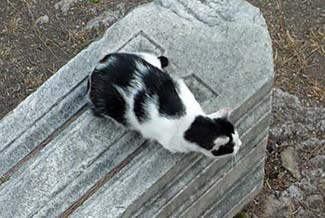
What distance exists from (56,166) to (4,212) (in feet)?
0.93

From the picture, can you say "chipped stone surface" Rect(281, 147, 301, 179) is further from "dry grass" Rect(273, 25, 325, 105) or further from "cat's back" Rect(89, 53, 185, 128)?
"cat's back" Rect(89, 53, 185, 128)

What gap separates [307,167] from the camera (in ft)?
13.7

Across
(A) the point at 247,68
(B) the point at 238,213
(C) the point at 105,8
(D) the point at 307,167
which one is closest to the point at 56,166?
(A) the point at 247,68

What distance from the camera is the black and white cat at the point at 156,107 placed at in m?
3.18

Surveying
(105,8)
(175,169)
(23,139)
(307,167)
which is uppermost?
(23,139)

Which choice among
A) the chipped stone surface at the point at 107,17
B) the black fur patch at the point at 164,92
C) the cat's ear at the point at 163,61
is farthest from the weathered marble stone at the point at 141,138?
the chipped stone surface at the point at 107,17

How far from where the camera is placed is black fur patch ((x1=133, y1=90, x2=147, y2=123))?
10.7 feet

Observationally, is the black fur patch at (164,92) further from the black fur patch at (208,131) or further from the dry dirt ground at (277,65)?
the dry dirt ground at (277,65)

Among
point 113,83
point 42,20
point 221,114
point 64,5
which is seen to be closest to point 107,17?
point 64,5

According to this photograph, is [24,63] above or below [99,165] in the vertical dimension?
below

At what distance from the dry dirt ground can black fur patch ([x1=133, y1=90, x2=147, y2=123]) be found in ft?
3.43

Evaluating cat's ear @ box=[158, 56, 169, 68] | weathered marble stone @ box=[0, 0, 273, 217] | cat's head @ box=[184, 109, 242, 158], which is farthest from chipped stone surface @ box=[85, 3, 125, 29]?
cat's head @ box=[184, 109, 242, 158]

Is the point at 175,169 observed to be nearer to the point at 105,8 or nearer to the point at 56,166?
the point at 56,166

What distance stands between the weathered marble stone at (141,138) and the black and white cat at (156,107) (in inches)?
2.9
